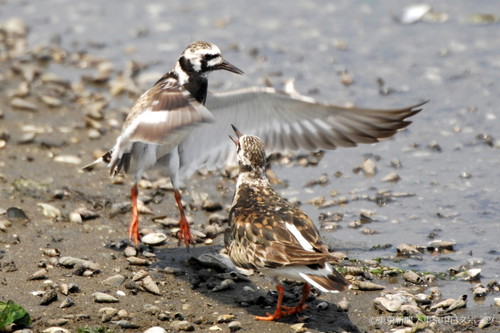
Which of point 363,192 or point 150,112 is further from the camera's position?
point 363,192

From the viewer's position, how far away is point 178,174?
806cm

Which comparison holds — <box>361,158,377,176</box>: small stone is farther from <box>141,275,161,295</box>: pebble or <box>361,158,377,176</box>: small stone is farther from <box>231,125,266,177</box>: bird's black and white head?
<box>141,275,161,295</box>: pebble

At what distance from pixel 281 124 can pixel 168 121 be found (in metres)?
1.58

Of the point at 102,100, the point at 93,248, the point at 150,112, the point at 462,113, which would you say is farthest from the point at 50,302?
the point at 462,113

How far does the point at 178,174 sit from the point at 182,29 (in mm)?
6348

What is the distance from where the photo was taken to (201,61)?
7.85m

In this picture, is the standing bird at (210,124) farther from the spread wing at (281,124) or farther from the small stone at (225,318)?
the small stone at (225,318)

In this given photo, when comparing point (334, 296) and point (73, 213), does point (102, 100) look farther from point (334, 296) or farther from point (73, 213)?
point (334, 296)

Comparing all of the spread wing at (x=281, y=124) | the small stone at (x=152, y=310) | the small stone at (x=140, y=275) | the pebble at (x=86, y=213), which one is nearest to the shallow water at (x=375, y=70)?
the spread wing at (x=281, y=124)

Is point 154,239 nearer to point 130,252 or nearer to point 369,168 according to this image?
point 130,252

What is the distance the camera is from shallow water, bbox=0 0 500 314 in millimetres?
7918

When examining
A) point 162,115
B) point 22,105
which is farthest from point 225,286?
point 22,105

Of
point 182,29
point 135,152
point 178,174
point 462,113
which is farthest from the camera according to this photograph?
point 182,29

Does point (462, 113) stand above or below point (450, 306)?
above
